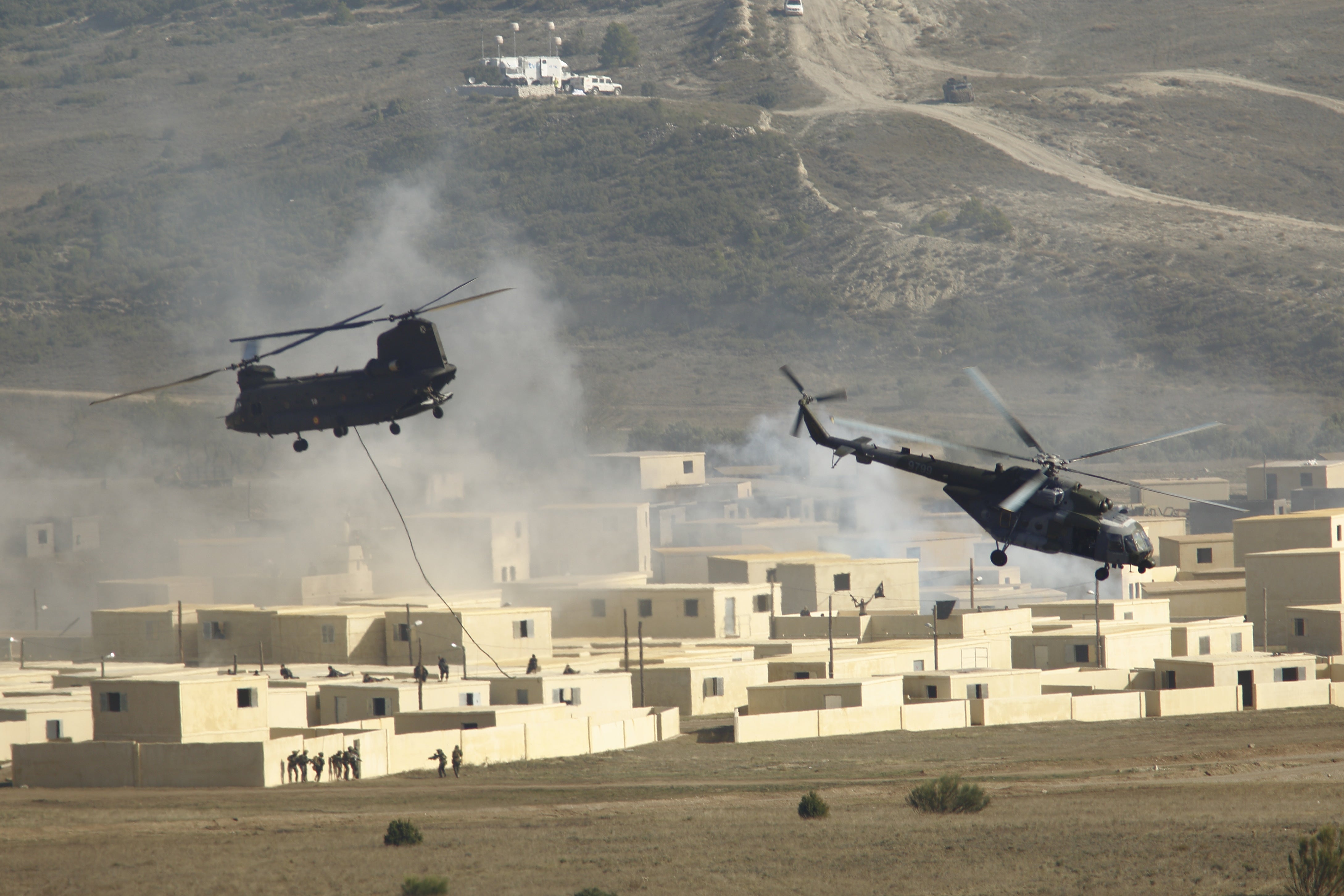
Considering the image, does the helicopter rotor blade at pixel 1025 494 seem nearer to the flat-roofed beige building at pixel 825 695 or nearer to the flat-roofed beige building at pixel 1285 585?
the flat-roofed beige building at pixel 825 695

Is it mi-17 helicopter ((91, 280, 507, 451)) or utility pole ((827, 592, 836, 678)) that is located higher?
mi-17 helicopter ((91, 280, 507, 451))

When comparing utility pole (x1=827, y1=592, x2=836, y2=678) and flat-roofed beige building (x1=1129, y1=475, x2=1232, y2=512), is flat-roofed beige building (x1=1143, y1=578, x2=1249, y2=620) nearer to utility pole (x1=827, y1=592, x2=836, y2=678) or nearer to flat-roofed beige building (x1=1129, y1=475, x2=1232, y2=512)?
utility pole (x1=827, y1=592, x2=836, y2=678)

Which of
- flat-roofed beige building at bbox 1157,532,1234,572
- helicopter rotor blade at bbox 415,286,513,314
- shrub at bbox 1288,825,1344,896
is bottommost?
shrub at bbox 1288,825,1344,896

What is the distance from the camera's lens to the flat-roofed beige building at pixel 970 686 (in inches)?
2306

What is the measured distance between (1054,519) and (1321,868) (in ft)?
28.7

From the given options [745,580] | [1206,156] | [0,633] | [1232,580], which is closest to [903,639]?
[745,580]

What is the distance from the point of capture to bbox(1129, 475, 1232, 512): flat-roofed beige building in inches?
4323

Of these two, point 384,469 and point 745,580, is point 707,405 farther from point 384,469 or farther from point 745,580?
point 745,580

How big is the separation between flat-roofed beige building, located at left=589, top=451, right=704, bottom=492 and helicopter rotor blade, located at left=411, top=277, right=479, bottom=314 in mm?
14943

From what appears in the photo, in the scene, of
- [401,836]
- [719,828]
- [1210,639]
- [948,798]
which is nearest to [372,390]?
[401,836]

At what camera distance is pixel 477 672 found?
207 ft

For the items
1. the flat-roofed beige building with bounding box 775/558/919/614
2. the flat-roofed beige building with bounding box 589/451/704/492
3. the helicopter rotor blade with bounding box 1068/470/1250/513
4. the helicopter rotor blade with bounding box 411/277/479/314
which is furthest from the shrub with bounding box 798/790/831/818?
the flat-roofed beige building with bounding box 589/451/704/492

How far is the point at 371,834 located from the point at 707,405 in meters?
119

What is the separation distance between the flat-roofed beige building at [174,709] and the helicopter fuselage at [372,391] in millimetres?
9105
